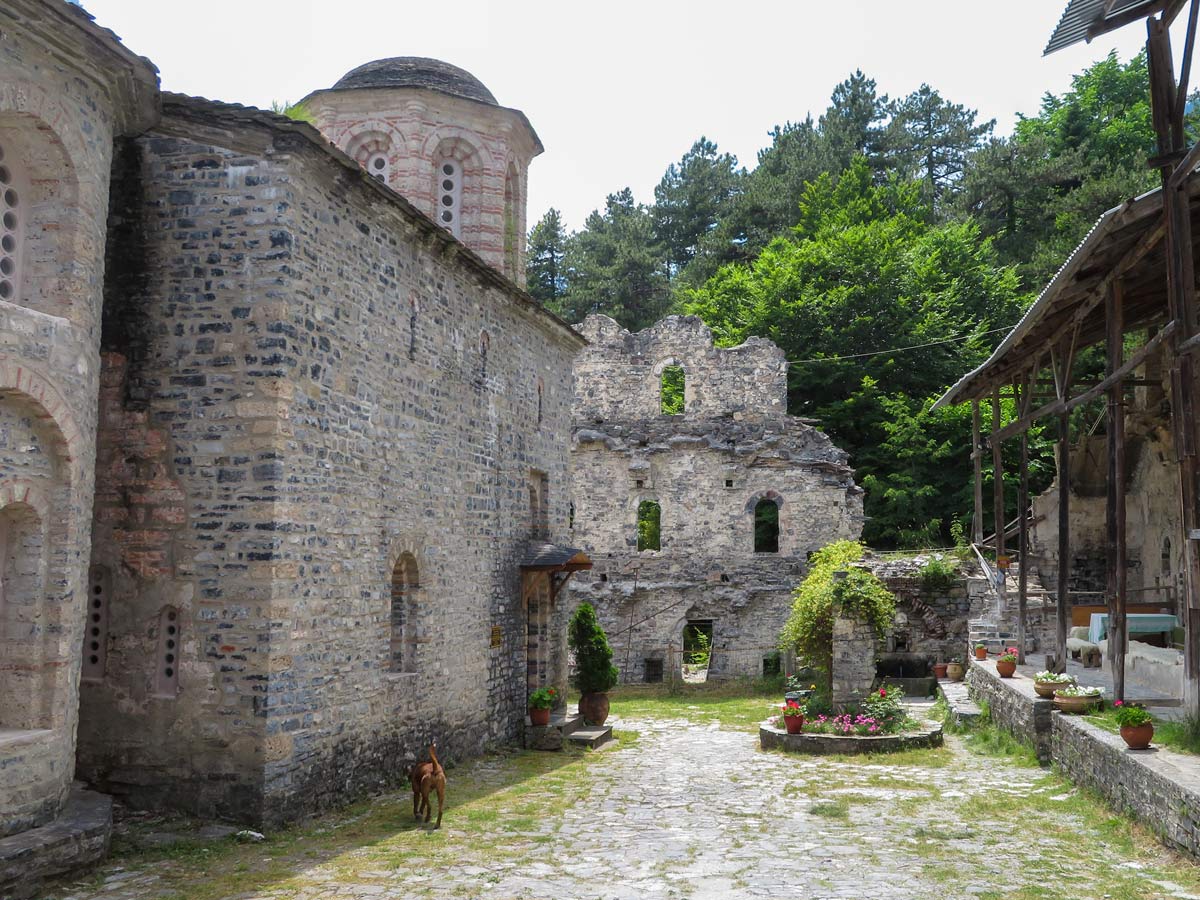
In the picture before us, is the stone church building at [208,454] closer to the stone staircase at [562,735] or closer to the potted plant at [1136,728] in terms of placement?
the stone staircase at [562,735]

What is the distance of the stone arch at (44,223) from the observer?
8.06m

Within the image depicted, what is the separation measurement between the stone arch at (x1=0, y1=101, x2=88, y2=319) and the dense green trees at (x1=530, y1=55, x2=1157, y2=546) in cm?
2170

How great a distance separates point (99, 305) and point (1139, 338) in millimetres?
22001

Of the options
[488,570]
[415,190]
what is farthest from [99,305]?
[415,190]

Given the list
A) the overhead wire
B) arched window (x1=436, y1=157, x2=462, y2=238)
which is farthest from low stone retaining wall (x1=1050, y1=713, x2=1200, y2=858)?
the overhead wire

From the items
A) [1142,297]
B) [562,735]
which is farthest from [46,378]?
[1142,297]

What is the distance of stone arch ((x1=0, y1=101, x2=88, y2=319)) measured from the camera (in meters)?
8.06

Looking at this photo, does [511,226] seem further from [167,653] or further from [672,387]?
[672,387]

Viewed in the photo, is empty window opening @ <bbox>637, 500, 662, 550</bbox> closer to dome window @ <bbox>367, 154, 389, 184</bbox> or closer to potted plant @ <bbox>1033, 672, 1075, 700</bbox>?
dome window @ <bbox>367, 154, 389, 184</bbox>

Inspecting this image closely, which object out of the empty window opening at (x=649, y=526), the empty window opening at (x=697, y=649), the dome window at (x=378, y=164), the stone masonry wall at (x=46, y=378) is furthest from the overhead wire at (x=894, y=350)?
the stone masonry wall at (x=46, y=378)

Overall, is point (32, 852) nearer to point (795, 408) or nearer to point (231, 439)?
point (231, 439)

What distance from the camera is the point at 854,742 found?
1398 cm

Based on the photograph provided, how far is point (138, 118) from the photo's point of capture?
30.5 ft

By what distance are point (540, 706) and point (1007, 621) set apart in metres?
8.87
